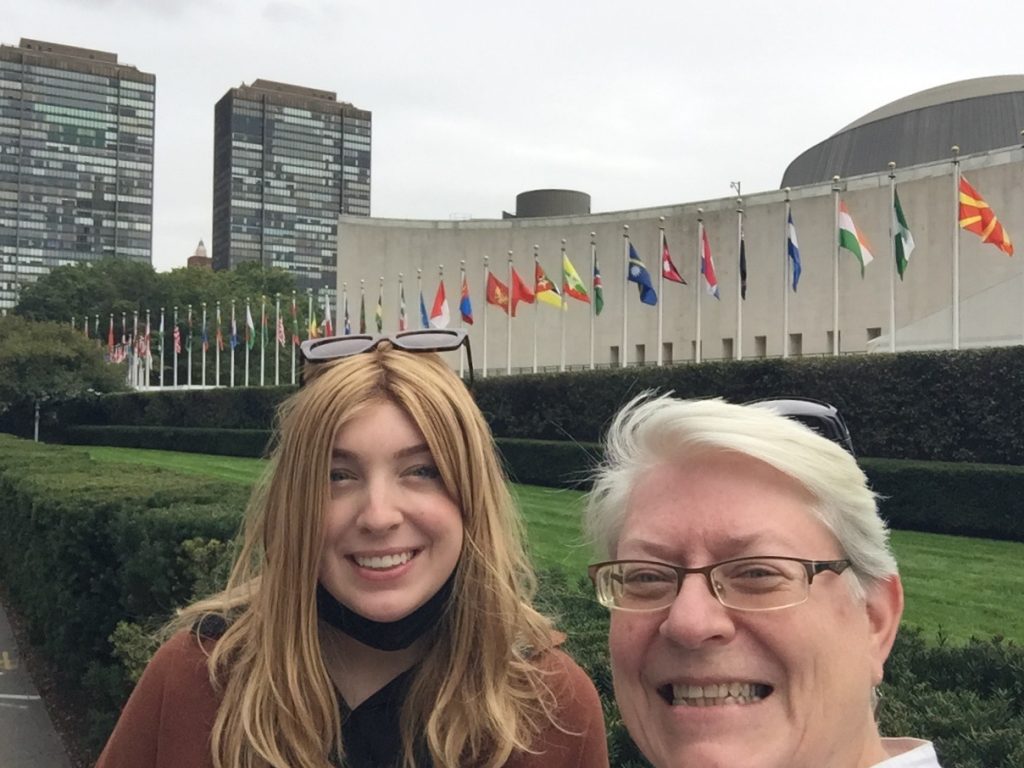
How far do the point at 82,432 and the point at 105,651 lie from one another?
34.3 metres

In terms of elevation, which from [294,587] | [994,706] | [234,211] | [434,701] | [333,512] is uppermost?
[234,211]

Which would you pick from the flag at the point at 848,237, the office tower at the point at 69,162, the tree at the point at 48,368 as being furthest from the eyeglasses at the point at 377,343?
the office tower at the point at 69,162

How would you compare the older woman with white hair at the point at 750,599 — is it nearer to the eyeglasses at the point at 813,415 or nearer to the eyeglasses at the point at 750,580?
the eyeglasses at the point at 750,580

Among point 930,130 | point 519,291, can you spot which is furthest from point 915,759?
point 930,130

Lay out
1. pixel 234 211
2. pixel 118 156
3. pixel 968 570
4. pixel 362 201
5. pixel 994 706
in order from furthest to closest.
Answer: pixel 362 201 → pixel 234 211 → pixel 118 156 → pixel 968 570 → pixel 994 706

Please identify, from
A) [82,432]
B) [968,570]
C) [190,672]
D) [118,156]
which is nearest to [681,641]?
[190,672]

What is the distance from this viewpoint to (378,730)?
1.76 m

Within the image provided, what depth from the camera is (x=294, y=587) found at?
175 centimetres

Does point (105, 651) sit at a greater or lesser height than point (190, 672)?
lesser

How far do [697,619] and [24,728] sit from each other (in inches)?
222

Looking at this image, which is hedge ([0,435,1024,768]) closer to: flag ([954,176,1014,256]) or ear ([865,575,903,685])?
ear ([865,575,903,685])

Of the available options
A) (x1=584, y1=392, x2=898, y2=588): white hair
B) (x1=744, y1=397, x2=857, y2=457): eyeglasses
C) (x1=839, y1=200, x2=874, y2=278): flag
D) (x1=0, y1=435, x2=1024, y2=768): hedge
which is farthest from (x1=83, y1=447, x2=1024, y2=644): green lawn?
(x1=839, y1=200, x2=874, y2=278): flag

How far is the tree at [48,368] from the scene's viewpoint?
114 ft

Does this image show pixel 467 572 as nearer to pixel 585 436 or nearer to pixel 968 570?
pixel 968 570
